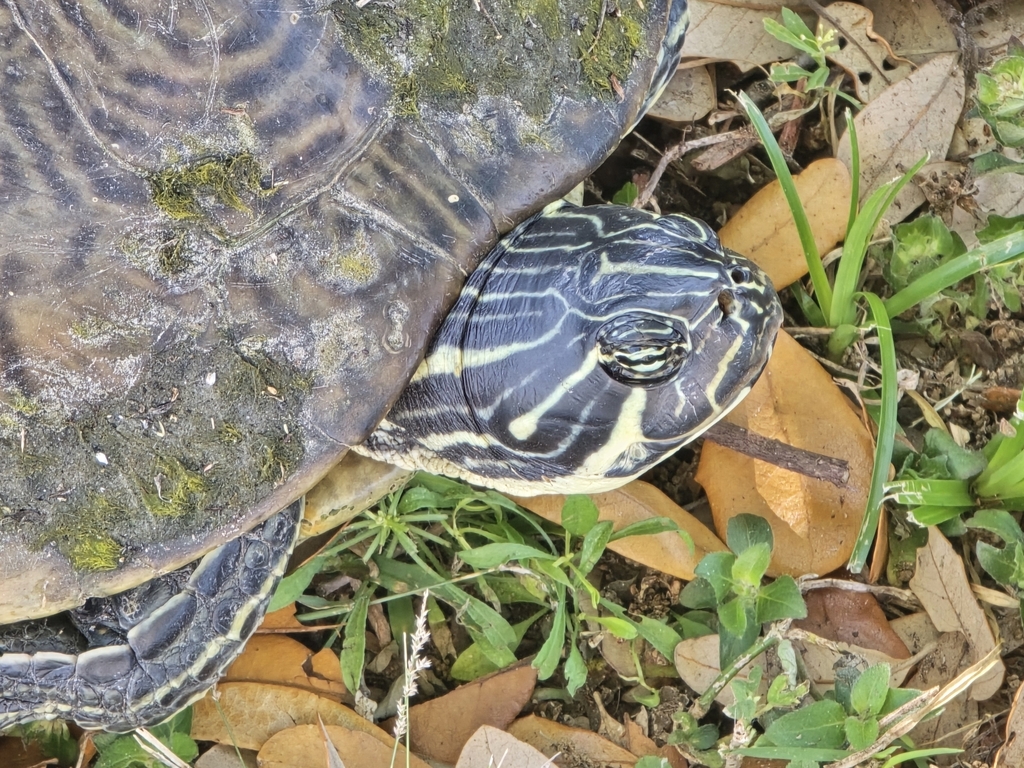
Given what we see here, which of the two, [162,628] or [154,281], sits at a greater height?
[154,281]

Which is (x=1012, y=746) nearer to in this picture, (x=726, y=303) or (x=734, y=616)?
(x=734, y=616)

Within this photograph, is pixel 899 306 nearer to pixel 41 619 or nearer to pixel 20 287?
pixel 20 287

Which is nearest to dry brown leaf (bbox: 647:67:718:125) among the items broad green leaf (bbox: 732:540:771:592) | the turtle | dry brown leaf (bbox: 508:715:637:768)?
the turtle

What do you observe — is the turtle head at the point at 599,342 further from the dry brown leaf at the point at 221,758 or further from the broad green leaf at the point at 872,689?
the dry brown leaf at the point at 221,758

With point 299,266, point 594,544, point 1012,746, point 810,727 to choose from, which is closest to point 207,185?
point 299,266

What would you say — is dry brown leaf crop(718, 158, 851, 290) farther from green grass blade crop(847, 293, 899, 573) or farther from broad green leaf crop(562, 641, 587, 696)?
broad green leaf crop(562, 641, 587, 696)

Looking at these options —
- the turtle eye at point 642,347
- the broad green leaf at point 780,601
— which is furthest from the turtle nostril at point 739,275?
the broad green leaf at point 780,601

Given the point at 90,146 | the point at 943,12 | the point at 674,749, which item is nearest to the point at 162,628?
the point at 90,146
